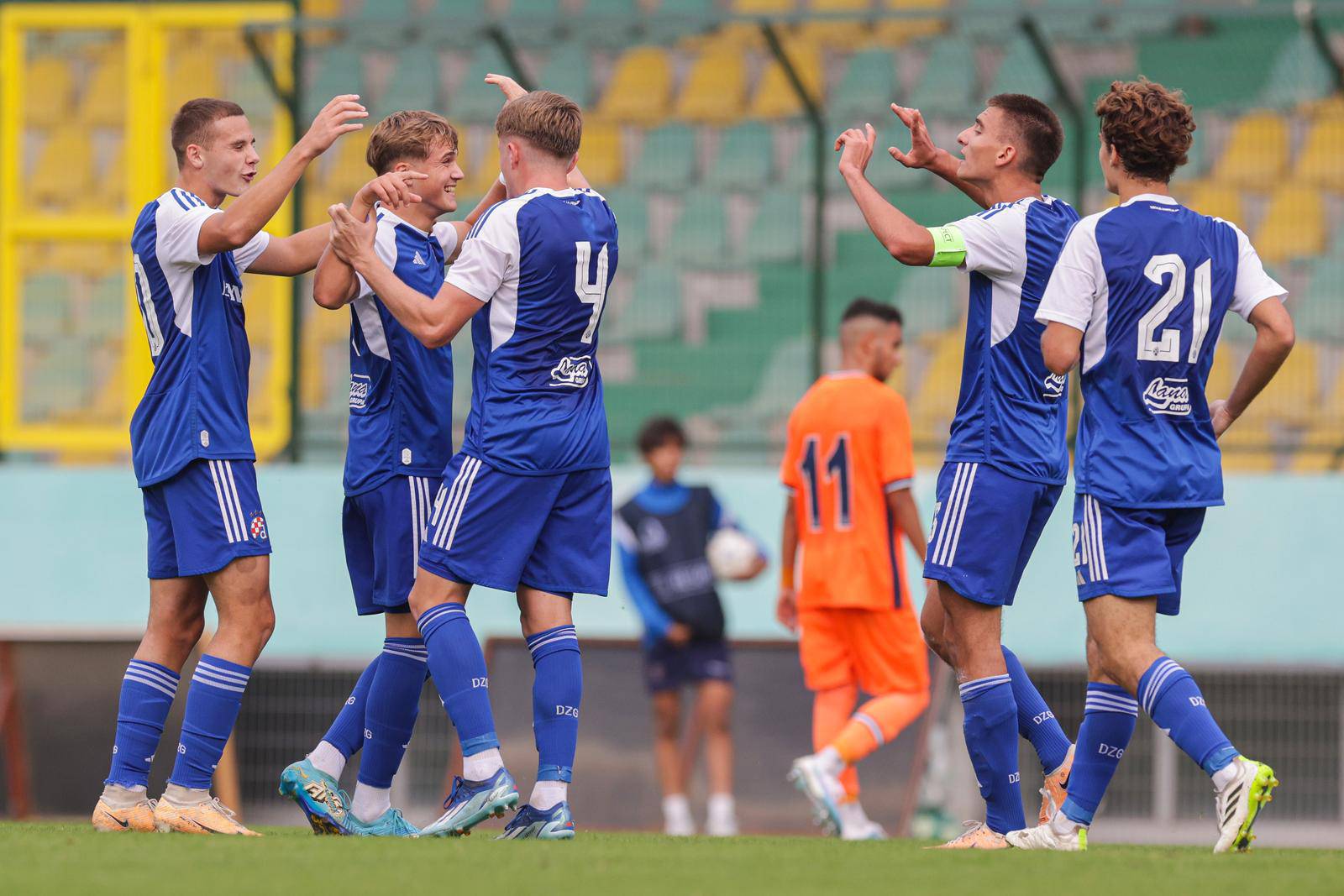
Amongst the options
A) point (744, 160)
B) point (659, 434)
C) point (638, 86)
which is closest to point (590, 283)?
point (659, 434)

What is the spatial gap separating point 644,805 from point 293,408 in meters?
3.02

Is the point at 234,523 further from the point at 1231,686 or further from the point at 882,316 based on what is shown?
the point at 1231,686

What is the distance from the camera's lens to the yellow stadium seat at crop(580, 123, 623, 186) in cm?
1113

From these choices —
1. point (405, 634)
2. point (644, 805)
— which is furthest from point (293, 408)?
point (405, 634)

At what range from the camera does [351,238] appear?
18.0 ft

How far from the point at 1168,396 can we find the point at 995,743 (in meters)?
1.14

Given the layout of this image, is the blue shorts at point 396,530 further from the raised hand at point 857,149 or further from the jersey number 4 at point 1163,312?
the jersey number 4 at point 1163,312

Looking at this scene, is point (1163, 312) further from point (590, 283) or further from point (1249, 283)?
point (590, 283)

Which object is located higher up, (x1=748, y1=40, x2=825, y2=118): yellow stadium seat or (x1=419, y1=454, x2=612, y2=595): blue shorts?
(x1=748, y1=40, x2=825, y2=118): yellow stadium seat

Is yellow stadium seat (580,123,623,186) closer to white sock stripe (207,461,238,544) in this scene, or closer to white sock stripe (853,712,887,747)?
white sock stripe (853,712,887,747)

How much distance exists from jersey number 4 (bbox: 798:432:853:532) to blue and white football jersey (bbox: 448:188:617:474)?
10.6 ft

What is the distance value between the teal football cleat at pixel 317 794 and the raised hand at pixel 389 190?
5.64ft

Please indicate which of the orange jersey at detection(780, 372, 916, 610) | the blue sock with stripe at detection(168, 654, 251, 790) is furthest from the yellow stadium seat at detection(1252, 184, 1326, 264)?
the blue sock with stripe at detection(168, 654, 251, 790)

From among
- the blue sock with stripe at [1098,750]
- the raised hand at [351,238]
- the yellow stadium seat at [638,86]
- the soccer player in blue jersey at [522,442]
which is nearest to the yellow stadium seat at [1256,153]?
the yellow stadium seat at [638,86]
